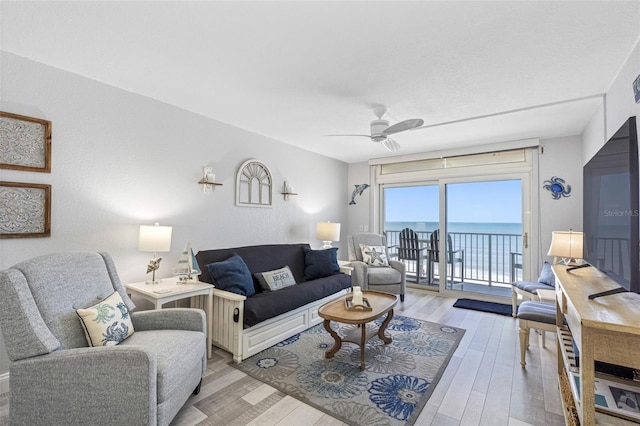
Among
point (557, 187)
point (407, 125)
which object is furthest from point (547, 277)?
point (407, 125)

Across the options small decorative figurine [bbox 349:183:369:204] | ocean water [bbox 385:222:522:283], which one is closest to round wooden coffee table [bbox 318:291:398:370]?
ocean water [bbox 385:222:522:283]

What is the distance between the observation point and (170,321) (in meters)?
2.05

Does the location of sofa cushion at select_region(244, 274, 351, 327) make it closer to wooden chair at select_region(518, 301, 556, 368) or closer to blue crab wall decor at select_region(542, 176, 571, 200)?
wooden chair at select_region(518, 301, 556, 368)

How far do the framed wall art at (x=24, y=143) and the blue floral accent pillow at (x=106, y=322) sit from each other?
47.9 inches

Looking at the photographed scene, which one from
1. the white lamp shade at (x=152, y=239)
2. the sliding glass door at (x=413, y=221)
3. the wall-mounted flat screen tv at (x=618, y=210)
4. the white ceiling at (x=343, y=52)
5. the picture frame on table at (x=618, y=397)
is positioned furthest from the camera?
the sliding glass door at (x=413, y=221)

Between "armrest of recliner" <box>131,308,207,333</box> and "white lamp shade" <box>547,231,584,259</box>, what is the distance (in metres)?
3.64

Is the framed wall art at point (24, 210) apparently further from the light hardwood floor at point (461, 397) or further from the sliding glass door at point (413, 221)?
the sliding glass door at point (413, 221)

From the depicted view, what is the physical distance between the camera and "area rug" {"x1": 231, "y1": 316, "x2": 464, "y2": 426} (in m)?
1.91

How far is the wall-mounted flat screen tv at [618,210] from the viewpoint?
1.40 meters

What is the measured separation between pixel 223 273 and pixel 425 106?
2.67 m

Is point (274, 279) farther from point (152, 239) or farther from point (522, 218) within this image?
point (522, 218)

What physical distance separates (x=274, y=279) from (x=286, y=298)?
0.39 meters

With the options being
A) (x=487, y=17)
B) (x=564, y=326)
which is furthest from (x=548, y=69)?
(x=564, y=326)

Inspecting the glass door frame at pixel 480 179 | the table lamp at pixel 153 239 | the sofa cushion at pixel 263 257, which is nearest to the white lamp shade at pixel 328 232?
the sofa cushion at pixel 263 257
